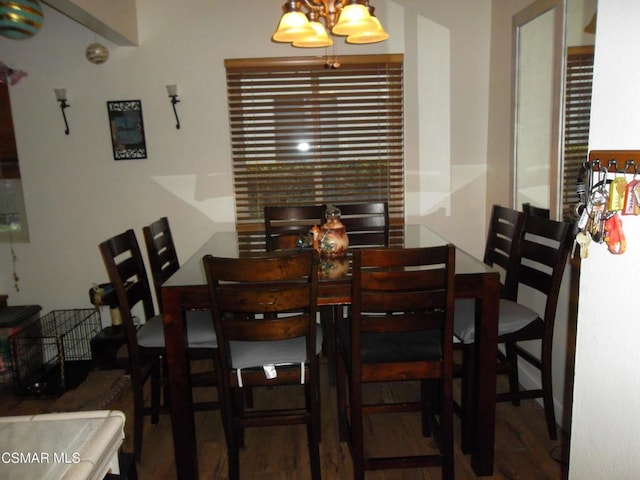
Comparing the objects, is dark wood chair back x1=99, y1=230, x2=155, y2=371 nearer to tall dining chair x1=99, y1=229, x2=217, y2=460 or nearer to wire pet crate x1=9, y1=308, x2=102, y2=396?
tall dining chair x1=99, y1=229, x2=217, y2=460

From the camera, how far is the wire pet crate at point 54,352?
294 cm

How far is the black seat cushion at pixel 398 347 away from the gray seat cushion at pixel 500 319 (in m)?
0.11

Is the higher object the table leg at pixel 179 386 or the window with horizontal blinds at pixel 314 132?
the window with horizontal blinds at pixel 314 132

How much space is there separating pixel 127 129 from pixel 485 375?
269cm

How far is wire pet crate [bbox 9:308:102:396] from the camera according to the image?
9.64ft

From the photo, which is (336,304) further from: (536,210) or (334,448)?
(536,210)

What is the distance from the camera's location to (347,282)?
187cm

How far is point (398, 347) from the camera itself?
74.2 inches

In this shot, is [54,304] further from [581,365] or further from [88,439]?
[581,365]

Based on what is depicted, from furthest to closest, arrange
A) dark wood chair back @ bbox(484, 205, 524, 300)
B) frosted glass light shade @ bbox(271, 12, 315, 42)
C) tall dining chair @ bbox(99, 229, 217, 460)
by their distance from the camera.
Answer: dark wood chair back @ bbox(484, 205, 524, 300)
tall dining chair @ bbox(99, 229, 217, 460)
frosted glass light shade @ bbox(271, 12, 315, 42)

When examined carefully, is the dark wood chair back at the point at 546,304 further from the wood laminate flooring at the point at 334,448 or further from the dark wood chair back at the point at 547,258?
the wood laminate flooring at the point at 334,448

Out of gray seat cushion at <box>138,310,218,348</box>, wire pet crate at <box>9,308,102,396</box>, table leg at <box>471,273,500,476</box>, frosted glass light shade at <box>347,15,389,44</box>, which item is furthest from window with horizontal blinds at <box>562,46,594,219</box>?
wire pet crate at <box>9,308,102,396</box>

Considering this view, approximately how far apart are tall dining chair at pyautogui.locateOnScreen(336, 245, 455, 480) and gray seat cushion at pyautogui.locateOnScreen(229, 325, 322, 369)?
7.9 inches

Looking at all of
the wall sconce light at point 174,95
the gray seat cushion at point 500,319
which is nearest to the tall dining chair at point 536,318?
the gray seat cushion at point 500,319
